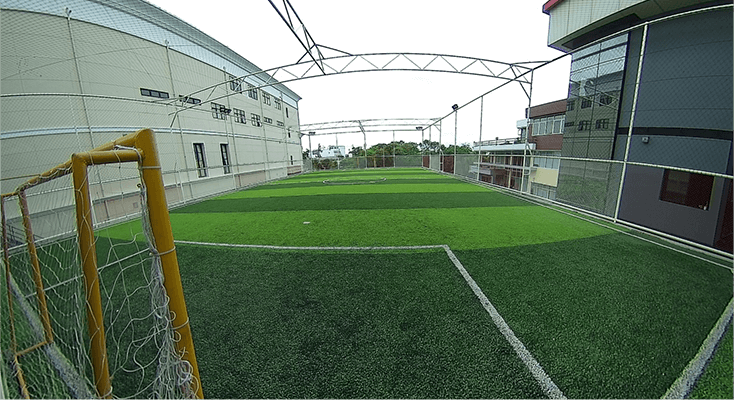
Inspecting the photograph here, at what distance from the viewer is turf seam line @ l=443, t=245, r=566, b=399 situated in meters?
2.00

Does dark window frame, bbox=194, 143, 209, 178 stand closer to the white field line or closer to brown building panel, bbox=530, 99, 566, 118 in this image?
the white field line

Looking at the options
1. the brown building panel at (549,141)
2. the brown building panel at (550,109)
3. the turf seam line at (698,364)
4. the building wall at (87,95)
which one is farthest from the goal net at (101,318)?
the brown building panel at (550,109)

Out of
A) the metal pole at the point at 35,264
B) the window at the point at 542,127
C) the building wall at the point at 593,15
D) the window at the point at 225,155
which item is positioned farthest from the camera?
the window at the point at 542,127

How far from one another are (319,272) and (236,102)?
1920 cm

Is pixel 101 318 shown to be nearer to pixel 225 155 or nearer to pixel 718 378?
pixel 718 378

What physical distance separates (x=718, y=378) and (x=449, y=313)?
2070mm

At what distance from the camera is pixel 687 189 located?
24.7 feet

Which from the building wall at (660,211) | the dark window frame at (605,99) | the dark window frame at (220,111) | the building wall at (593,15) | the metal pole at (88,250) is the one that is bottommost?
the building wall at (660,211)

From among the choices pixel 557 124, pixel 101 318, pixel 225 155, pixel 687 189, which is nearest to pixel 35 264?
pixel 101 318

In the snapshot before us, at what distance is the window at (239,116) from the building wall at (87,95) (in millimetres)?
2603

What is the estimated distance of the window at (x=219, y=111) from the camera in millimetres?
16562

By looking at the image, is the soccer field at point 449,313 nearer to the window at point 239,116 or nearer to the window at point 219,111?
the window at point 219,111

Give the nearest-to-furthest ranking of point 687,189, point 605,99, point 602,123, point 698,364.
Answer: point 698,364 < point 687,189 < point 605,99 < point 602,123

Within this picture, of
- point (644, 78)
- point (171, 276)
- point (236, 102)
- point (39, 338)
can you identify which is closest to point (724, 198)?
point (644, 78)
